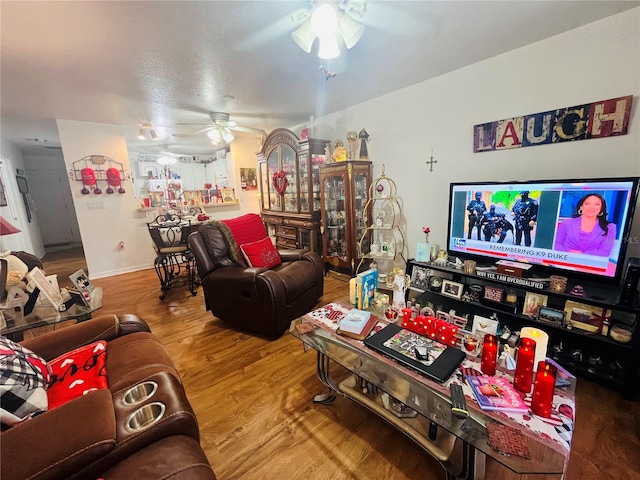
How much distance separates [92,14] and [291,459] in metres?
2.56

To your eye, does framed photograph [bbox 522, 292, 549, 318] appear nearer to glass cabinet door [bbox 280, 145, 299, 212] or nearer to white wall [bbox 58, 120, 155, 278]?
glass cabinet door [bbox 280, 145, 299, 212]

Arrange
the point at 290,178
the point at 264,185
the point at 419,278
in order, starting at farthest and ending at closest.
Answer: the point at 264,185 < the point at 290,178 < the point at 419,278

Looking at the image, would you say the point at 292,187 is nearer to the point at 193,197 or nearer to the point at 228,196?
the point at 228,196

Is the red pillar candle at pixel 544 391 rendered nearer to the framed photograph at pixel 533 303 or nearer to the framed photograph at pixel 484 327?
the framed photograph at pixel 484 327

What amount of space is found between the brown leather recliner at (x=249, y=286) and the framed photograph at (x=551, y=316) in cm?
170

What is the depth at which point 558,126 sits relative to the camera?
6.32ft

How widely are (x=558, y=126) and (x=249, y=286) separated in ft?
8.50

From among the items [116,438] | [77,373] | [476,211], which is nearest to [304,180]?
[476,211]

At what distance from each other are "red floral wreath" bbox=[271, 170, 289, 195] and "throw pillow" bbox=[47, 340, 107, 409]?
9.86 feet

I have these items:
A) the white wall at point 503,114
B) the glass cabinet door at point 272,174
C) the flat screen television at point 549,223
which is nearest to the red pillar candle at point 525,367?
the flat screen television at point 549,223

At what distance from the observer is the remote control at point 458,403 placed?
3.16ft

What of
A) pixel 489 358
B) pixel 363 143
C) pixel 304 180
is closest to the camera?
pixel 489 358

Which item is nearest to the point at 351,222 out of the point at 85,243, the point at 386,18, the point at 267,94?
the point at 267,94

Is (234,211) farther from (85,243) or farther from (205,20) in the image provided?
(205,20)
